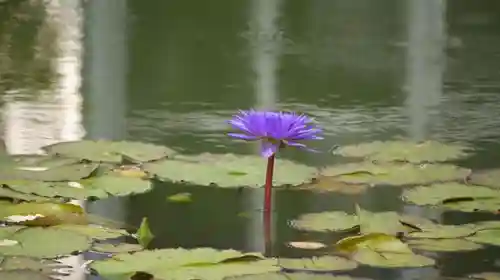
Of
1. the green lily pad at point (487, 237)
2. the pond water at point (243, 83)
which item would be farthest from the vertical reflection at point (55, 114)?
the green lily pad at point (487, 237)

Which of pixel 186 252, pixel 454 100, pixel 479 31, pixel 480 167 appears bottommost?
pixel 186 252

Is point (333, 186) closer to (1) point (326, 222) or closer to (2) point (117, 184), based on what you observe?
(1) point (326, 222)

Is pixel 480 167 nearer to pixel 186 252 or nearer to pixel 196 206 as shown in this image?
pixel 196 206

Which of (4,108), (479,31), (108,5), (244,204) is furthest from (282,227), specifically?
(108,5)

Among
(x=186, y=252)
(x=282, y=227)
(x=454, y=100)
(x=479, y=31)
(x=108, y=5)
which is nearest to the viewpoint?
(x=186, y=252)

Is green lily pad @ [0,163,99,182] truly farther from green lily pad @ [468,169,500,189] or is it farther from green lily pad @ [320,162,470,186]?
green lily pad @ [468,169,500,189]

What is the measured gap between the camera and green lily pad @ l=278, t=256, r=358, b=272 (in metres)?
1.08

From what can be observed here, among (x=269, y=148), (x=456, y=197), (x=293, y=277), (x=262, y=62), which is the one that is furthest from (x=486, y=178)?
(x=262, y=62)

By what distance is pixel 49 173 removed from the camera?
1.49m

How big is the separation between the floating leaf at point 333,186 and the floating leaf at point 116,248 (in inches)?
17.1

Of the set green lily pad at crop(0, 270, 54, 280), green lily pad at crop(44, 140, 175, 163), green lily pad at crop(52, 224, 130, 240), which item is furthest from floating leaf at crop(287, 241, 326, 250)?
green lily pad at crop(44, 140, 175, 163)

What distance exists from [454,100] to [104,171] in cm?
123

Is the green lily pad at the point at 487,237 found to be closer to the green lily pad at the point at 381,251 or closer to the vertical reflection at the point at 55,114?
Result: the green lily pad at the point at 381,251

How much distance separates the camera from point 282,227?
1311 mm
